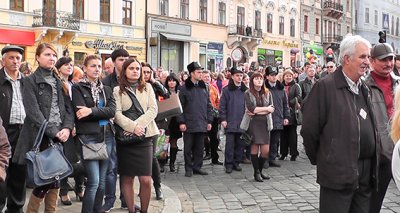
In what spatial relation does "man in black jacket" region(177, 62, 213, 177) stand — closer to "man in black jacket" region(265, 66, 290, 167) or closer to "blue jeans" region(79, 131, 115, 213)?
"man in black jacket" region(265, 66, 290, 167)

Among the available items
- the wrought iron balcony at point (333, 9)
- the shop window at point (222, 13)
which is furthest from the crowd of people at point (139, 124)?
the wrought iron balcony at point (333, 9)

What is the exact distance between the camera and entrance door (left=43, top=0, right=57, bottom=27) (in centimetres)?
2867

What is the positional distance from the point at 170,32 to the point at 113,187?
97.3 ft

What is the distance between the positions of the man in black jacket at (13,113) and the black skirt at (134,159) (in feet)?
3.56

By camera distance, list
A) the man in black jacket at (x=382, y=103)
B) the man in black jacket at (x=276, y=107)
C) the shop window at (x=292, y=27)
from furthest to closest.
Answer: the shop window at (x=292, y=27) < the man in black jacket at (x=276, y=107) < the man in black jacket at (x=382, y=103)

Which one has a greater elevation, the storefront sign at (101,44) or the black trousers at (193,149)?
the storefront sign at (101,44)

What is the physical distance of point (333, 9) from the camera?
55.4m

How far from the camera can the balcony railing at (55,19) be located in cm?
2858

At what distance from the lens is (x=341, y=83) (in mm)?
4699

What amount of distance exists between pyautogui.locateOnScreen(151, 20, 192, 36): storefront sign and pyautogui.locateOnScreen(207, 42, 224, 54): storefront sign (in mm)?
2517

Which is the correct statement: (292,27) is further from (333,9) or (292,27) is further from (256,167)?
(256,167)

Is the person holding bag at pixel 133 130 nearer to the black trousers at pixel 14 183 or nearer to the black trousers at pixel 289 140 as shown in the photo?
the black trousers at pixel 14 183

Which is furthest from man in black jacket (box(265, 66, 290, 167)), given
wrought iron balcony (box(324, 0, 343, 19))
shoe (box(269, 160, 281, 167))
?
wrought iron balcony (box(324, 0, 343, 19))

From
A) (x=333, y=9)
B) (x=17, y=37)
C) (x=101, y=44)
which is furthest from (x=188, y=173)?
(x=333, y=9)
